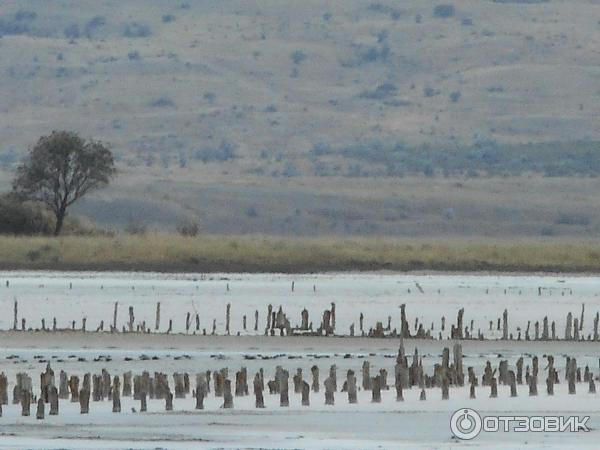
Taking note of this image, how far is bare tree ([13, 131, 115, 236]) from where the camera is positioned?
6425 centimetres

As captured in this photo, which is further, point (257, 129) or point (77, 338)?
point (257, 129)

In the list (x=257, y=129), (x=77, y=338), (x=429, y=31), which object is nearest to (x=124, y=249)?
(x=77, y=338)

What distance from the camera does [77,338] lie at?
32.7 m

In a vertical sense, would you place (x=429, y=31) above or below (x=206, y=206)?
above

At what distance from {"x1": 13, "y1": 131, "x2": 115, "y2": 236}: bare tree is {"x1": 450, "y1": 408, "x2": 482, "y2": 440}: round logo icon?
1705 inches

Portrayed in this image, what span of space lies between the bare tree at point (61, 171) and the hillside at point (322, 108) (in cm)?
1893

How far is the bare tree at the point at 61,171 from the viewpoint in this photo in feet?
211

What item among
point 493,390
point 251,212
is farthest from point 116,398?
point 251,212

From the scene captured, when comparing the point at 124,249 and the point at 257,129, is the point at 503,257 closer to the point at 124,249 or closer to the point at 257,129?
the point at 124,249

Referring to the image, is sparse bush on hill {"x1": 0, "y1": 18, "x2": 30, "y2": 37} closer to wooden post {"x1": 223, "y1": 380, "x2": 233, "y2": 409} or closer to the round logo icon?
wooden post {"x1": 223, "y1": 380, "x2": 233, "y2": 409}

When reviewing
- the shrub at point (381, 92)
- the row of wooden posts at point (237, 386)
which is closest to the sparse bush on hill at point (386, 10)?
the shrub at point (381, 92)

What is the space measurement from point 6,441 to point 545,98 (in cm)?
10736

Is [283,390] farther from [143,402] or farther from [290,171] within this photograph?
[290,171]

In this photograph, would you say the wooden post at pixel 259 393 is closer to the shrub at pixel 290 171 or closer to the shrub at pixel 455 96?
the shrub at pixel 290 171
